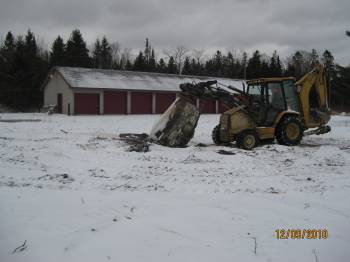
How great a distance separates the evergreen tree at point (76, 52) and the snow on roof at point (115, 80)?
1783 centimetres

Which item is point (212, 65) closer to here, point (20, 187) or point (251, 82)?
point (251, 82)

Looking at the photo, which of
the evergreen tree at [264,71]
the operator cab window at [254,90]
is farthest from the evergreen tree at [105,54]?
the operator cab window at [254,90]

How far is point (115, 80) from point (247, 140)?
25667 millimetres

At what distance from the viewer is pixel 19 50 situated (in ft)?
137

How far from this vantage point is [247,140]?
40.9 feet

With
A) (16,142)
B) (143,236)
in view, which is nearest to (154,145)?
(16,142)

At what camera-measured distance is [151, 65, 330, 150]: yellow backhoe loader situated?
41.2 ft

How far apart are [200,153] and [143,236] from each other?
22.0ft

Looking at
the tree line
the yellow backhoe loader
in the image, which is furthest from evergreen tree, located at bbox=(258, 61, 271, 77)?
the yellow backhoe loader

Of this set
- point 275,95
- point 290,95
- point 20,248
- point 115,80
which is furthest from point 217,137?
point 115,80

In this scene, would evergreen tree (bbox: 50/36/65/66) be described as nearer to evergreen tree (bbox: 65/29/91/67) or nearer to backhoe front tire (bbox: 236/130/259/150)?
evergreen tree (bbox: 65/29/91/67)

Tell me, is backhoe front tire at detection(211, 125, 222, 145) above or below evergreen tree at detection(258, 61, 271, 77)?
below

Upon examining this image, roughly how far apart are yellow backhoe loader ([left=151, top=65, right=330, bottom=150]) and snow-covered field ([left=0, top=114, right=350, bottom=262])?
2.61m

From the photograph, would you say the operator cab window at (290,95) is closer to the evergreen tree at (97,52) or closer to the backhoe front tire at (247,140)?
the backhoe front tire at (247,140)
